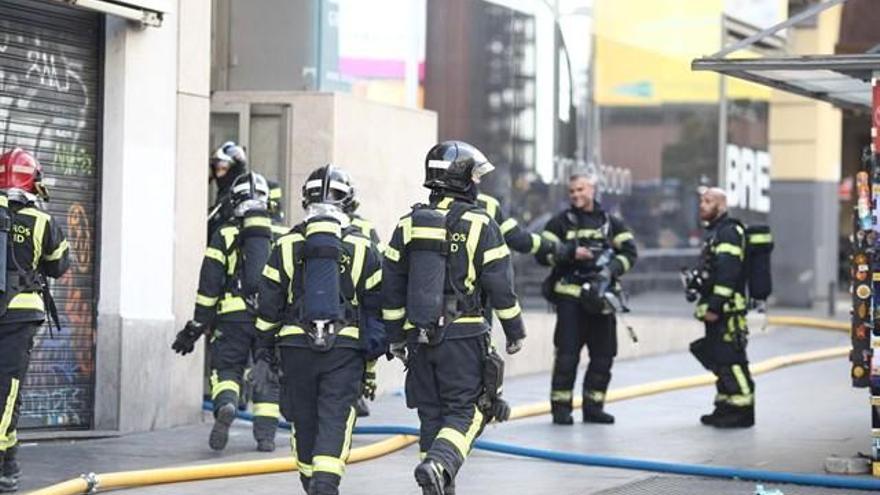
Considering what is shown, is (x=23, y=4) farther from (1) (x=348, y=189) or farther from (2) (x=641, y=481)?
(2) (x=641, y=481)

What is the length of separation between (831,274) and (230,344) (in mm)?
20600

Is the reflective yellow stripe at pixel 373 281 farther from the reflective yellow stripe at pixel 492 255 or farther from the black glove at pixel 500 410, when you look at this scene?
the black glove at pixel 500 410

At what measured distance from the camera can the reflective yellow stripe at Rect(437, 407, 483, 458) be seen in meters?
9.14

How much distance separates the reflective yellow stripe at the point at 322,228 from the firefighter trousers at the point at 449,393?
0.73m

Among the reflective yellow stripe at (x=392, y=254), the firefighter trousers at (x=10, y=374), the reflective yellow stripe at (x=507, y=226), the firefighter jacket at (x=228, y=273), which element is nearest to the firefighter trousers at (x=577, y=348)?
the reflective yellow stripe at (x=507, y=226)

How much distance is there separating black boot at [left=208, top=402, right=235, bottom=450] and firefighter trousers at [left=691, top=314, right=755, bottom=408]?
12.9 ft

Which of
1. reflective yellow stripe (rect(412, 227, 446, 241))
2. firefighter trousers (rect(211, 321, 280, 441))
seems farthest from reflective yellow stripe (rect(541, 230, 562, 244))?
reflective yellow stripe (rect(412, 227, 446, 241))

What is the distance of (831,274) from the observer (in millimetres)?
31109

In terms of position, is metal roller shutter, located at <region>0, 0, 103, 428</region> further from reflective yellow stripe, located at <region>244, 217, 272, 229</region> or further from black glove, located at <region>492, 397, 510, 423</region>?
black glove, located at <region>492, 397, 510, 423</region>

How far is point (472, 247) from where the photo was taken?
30.7 feet

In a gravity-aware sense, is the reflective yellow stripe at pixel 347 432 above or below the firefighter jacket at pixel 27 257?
below

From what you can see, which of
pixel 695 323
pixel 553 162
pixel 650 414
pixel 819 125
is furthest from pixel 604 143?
pixel 819 125

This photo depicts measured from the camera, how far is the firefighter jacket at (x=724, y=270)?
13719 mm

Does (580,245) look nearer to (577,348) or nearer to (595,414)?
(577,348)
